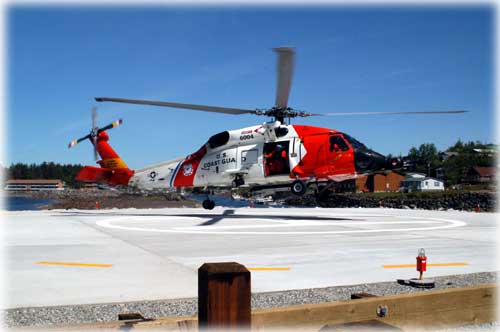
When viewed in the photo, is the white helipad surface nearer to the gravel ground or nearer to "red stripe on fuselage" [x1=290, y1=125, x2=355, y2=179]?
the gravel ground

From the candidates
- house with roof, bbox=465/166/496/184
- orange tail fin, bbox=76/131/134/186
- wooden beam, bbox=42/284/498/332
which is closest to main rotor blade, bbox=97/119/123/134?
orange tail fin, bbox=76/131/134/186

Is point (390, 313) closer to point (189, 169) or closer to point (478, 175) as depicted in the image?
point (189, 169)

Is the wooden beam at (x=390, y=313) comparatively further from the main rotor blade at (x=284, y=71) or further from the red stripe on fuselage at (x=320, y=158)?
the red stripe on fuselage at (x=320, y=158)

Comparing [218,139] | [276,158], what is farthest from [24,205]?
[276,158]

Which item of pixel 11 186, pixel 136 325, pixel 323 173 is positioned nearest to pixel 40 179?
pixel 11 186

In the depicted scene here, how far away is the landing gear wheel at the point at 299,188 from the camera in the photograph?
20734mm

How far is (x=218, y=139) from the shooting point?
22.9 metres

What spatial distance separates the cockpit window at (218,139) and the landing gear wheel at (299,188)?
4.36m

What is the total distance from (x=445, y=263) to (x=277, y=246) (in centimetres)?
417

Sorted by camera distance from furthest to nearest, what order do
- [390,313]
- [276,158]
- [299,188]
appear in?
[276,158] → [299,188] → [390,313]

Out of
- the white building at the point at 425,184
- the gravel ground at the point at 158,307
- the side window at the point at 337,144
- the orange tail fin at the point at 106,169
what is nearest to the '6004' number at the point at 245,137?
the side window at the point at 337,144

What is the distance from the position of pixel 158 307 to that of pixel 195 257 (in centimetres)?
400

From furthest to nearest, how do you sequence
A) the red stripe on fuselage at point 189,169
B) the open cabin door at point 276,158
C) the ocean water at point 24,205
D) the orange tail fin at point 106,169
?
the ocean water at point 24,205 → the orange tail fin at point 106,169 → the red stripe on fuselage at point 189,169 → the open cabin door at point 276,158

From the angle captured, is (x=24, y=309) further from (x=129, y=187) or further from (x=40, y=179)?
(x=40, y=179)
